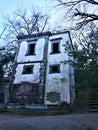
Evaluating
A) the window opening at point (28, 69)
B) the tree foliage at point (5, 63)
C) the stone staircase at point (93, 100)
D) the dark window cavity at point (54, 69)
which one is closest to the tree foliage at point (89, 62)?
the stone staircase at point (93, 100)

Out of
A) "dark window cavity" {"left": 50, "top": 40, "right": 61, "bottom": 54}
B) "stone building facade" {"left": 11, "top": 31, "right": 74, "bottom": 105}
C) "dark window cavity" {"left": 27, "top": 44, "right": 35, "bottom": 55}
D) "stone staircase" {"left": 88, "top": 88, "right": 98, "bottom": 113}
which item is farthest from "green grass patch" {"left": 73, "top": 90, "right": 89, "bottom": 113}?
"dark window cavity" {"left": 27, "top": 44, "right": 35, "bottom": 55}

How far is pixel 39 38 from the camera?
81.3 feet

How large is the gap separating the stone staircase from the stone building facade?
1.90 m

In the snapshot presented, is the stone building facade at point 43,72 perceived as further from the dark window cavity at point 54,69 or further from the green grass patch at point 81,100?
the green grass patch at point 81,100

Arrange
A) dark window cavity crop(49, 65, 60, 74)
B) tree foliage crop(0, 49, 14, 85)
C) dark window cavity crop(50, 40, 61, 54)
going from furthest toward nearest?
tree foliage crop(0, 49, 14, 85)
dark window cavity crop(50, 40, 61, 54)
dark window cavity crop(49, 65, 60, 74)

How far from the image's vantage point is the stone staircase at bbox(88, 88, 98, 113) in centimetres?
1620

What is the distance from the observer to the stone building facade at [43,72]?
21375 millimetres

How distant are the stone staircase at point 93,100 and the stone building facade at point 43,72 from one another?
1900mm

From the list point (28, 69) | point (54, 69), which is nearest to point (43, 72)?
point (54, 69)

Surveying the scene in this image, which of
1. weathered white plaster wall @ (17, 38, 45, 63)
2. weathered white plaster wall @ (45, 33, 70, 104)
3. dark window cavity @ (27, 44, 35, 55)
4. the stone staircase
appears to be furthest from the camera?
dark window cavity @ (27, 44, 35, 55)

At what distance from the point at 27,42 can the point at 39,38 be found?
4.24 feet

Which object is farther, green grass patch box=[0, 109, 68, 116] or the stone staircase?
green grass patch box=[0, 109, 68, 116]

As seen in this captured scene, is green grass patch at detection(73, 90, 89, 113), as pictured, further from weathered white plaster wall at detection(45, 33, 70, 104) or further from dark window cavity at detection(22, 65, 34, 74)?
dark window cavity at detection(22, 65, 34, 74)

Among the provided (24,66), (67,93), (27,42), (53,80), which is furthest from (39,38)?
(67,93)
